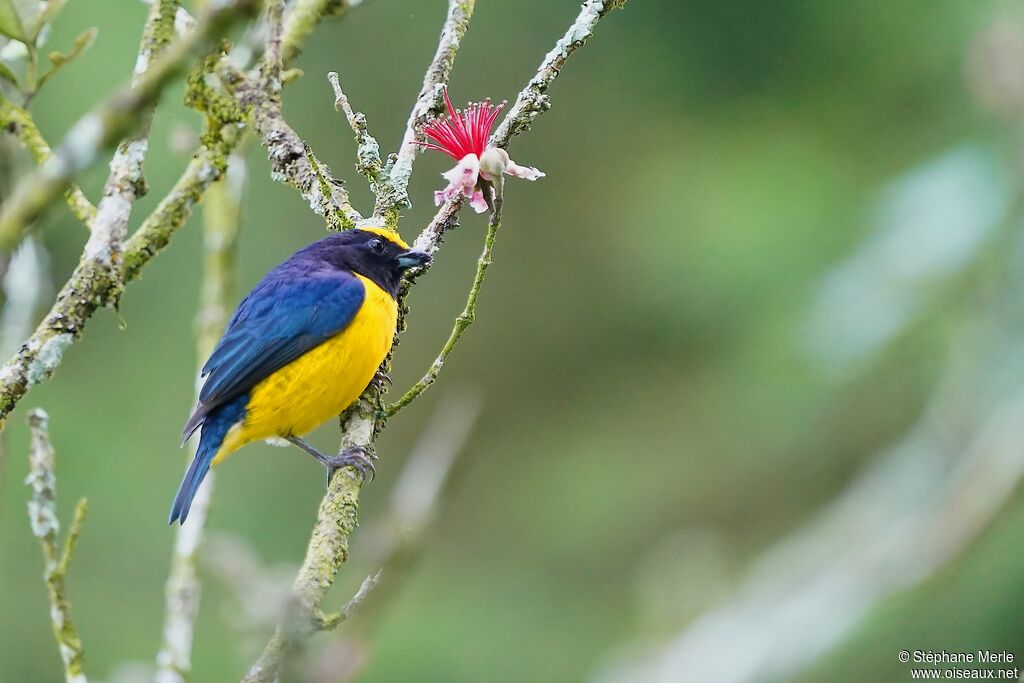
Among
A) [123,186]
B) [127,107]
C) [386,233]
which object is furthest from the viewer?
[386,233]

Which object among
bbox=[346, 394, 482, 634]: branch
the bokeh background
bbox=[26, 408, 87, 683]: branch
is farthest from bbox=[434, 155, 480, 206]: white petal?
the bokeh background

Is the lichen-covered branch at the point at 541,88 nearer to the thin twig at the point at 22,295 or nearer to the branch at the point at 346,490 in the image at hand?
the branch at the point at 346,490

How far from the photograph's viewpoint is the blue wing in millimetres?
4188

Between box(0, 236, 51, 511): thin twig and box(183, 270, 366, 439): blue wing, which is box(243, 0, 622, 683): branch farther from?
box(0, 236, 51, 511): thin twig

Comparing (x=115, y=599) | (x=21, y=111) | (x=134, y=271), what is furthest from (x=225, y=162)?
(x=115, y=599)

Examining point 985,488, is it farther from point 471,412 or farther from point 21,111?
point 21,111

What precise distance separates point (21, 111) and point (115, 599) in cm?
805

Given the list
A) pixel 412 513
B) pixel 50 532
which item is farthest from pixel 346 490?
pixel 412 513

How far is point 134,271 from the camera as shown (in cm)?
303

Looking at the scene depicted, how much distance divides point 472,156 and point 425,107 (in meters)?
0.37

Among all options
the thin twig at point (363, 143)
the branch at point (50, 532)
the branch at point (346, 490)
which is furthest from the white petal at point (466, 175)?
the branch at point (50, 532)

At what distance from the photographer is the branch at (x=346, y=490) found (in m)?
2.55

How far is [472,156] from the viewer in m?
3.48

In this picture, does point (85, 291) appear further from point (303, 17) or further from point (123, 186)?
point (303, 17)
